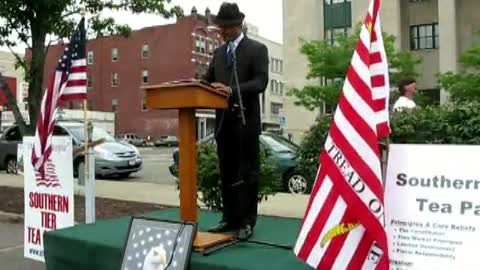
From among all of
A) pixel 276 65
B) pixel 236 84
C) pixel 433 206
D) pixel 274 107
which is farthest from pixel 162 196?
pixel 276 65

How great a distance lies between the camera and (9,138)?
20.8 meters

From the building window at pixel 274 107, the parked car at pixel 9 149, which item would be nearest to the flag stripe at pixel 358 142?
the parked car at pixel 9 149

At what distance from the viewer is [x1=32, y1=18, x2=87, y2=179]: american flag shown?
6.23 metres

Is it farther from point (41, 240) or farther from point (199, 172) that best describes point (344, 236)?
point (199, 172)

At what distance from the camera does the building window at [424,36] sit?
127ft

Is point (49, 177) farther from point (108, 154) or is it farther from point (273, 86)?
point (273, 86)

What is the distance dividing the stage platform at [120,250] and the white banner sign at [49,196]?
394mm

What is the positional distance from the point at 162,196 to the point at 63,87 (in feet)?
21.3

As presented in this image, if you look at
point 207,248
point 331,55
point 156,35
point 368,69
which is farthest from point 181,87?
point 156,35

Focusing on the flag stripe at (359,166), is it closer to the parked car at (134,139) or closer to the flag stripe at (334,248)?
the flag stripe at (334,248)

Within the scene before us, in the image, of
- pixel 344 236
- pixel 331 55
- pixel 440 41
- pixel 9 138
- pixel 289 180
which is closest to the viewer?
pixel 344 236

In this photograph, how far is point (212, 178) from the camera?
24.8ft

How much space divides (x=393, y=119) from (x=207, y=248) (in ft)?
10.6

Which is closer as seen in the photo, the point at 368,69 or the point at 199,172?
the point at 368,69
